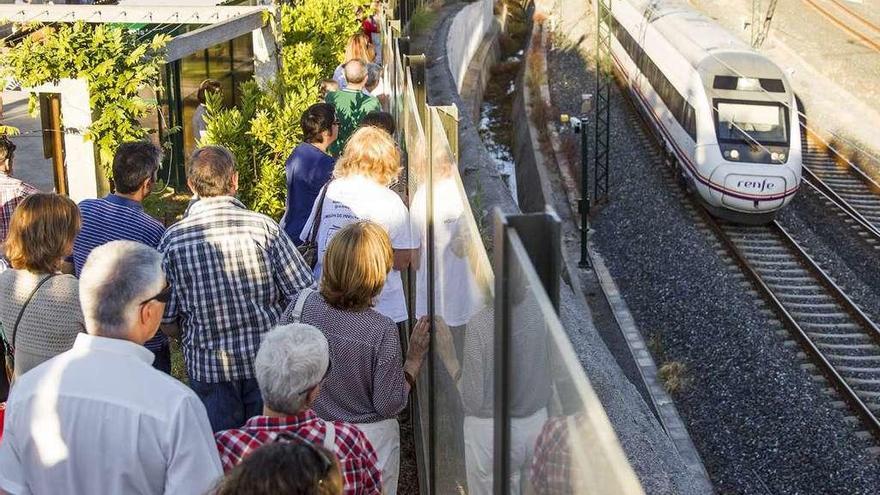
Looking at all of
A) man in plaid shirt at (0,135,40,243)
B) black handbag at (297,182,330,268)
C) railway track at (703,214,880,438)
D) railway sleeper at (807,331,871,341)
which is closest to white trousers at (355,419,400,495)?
black handbag at (297,182,330,268)

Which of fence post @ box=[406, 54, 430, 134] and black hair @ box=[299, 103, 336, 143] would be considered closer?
black hair @ box=[299, 103, 336, 143]

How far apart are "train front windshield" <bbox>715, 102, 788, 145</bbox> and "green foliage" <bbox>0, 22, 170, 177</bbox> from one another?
1313 centimetres

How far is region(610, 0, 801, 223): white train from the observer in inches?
765

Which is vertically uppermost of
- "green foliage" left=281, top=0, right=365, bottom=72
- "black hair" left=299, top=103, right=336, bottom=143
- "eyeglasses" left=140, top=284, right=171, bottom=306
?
"green foliage" left=281, top=0, right=365, bottom=72

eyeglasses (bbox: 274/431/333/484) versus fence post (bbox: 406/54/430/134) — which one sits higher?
fence post (bbox: 406/54/430/134)

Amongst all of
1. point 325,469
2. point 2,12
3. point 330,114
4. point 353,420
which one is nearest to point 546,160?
point 2,12

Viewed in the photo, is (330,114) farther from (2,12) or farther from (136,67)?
(2,12)

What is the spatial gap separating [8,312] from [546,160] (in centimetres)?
2328

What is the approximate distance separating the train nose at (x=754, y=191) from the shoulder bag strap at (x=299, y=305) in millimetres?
16047

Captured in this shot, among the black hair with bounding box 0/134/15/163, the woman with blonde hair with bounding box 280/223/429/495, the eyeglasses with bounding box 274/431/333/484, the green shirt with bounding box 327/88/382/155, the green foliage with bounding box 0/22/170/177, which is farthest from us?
the green foliage with bounding box 0/22/170/177

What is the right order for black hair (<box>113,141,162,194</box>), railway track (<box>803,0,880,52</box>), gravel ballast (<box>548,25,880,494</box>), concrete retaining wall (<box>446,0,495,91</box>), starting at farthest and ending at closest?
railway track (<box>803,0,880,52</box>)
concrete retaining wall (<box>446,0,495,91</box>)
gravel ballast (<box>548,25,880,494</box>)
black hair (<box>113,141,162,194</box>)

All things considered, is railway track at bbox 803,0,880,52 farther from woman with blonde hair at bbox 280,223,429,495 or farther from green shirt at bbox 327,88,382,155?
woman with blonde hair at bbox 280,223,429,495

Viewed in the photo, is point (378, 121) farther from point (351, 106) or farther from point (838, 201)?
point (838, 201)

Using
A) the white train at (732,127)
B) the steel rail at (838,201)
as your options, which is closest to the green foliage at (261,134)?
the white train at (732,127)
